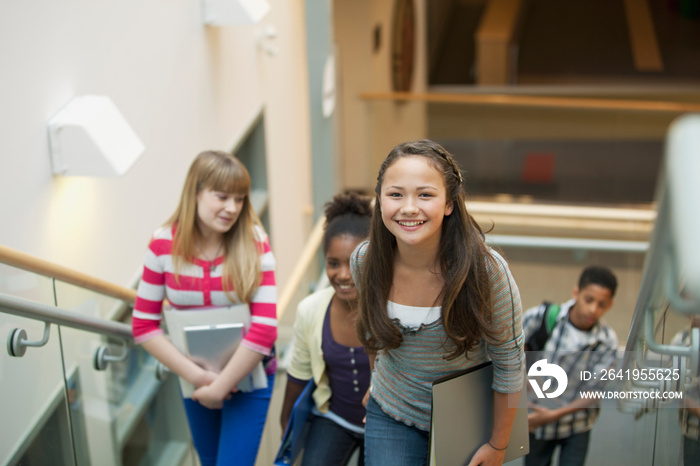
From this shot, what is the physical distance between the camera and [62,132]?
10.6ft

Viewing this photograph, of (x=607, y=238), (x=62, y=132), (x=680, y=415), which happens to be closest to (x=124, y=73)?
(x=62, y=132)

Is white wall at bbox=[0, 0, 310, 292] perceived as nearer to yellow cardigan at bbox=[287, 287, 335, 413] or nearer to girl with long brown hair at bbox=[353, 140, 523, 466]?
yellow cardigan at bbox=[287, 287, 335, 413]

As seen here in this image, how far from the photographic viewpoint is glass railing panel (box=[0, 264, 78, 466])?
243cm

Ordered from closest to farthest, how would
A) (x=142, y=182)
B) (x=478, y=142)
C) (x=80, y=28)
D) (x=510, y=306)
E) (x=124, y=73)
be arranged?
(x=510, y=306) → (x=80, y=28) → (x=124, y=73) → (x=142, y=182) → (x=478, y=142)

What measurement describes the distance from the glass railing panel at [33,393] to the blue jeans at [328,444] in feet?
2.80

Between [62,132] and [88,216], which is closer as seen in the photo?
[62,132]

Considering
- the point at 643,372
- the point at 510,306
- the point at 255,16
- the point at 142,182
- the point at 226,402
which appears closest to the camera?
the point at 510,306

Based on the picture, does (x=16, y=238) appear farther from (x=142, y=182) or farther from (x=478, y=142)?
(x=478, y=142)

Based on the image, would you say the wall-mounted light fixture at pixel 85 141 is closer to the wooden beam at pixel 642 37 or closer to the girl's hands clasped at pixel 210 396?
the girl's hands clasped at pixel 210 396

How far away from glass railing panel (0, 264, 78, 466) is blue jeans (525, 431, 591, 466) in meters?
1.79

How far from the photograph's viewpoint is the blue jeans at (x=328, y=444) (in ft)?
8.77

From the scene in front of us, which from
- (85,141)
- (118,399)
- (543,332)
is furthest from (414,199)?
(118,399)

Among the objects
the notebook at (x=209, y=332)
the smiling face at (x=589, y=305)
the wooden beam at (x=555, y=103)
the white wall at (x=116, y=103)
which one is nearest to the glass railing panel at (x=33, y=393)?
the white wall at (x=116, y=103)

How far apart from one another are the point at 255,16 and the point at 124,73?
132 centimetres
